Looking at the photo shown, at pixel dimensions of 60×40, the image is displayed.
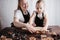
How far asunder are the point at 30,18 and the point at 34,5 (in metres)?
0.11

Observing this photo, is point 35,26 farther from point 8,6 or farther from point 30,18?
point 8,6

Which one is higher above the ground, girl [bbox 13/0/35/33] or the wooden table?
girl [bbox 13/0/35/33]

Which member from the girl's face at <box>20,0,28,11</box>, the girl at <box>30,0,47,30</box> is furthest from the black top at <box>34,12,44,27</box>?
the girl's face at <box>20,0,28,11</box>

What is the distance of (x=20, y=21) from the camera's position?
1.36m

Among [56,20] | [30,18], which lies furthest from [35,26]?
[56,20]

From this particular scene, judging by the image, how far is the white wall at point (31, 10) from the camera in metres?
1.37

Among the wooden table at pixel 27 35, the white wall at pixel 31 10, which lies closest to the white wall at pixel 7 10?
the white wall at pixel 31 10

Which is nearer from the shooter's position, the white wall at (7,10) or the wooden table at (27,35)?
the wooden table at (27,35)

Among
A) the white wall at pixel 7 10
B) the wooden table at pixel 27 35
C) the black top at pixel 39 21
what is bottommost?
the wooden table at pixel 27 35

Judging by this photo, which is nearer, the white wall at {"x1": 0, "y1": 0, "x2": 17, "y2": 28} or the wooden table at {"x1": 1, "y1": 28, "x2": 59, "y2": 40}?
the wooden table at {"x1": 1, "y1": 28, "x2": 59, "y2": 40}

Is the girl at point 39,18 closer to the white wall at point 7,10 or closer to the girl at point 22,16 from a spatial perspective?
the girl at point 22,16

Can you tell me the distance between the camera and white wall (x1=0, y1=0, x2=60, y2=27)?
1.37 meters

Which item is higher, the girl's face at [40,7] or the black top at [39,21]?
the girl's face at [40,7]

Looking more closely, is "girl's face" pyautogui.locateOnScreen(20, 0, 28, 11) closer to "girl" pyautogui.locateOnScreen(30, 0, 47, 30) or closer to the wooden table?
"girl" pyautogui.locateOnScreen(30, 0, 47, 30)
